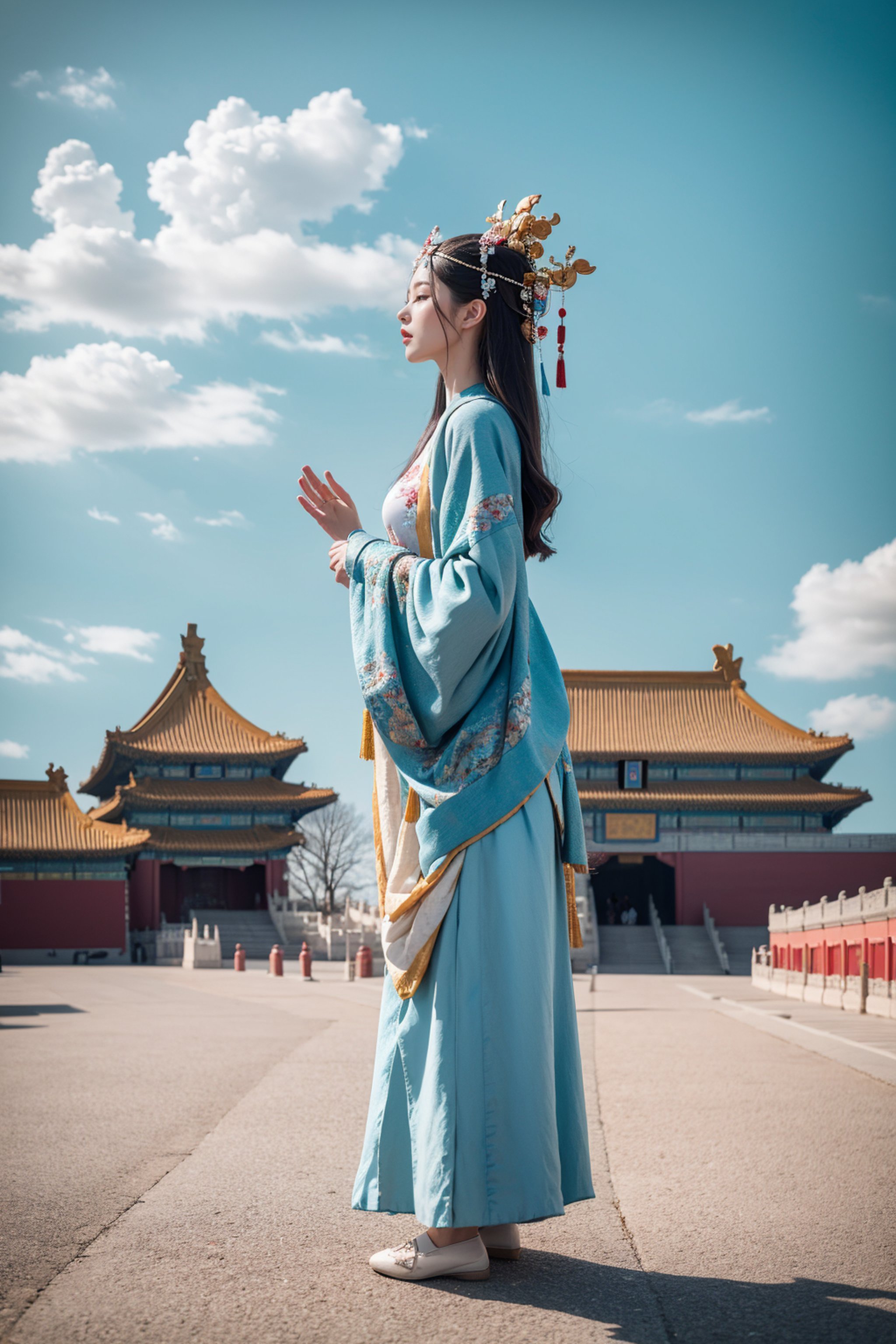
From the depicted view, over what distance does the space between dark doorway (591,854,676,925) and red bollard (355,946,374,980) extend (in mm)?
16251

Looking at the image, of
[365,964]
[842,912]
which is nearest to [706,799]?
[365,964]

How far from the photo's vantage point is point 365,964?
20234 millimetres

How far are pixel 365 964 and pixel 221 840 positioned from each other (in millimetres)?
16072

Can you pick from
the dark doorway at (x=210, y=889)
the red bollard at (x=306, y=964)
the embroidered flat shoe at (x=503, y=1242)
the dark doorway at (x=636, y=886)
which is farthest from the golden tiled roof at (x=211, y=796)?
the embroidered flat shoe at (x=503, y=1242)

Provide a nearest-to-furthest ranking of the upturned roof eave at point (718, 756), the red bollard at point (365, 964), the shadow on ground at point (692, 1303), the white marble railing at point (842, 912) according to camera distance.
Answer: the shadow on ground at point (692, 1303) < the white marble railing at point (842, 912) < the red bollard at point (365, 964) < the upturned roof eave at point (718, 756)

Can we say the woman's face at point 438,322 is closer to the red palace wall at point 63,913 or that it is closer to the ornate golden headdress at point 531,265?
the ornate golden headdress at point 531,265

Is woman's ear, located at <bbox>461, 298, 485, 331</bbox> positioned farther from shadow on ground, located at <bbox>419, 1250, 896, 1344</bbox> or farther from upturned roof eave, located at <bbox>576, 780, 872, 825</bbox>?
upturned roof eave, located at <bbox>576, 780, 872, 825</bbox>

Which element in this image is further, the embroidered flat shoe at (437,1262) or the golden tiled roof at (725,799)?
the golden tiled roof at (725,799)

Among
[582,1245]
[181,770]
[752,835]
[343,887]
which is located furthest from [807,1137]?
[343,887]

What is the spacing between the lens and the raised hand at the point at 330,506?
115 inches

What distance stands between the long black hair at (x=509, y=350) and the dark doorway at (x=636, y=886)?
111ft

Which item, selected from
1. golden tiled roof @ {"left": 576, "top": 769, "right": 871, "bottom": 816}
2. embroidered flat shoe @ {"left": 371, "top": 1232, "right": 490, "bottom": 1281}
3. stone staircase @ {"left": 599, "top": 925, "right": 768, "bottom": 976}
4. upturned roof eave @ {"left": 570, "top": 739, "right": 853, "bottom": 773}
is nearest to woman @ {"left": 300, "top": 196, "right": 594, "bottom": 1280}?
embroidered flat shoe @ {"left": 371, "top": 1232, "right": 490, "bottom": 1281}

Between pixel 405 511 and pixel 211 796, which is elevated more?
pixel 405 511

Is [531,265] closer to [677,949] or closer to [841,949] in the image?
[841,949]
